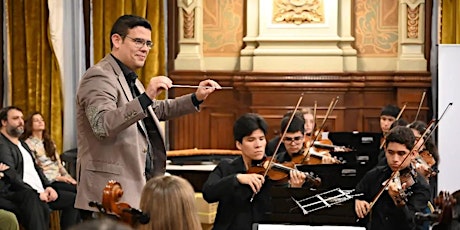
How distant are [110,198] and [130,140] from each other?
2.02 feet

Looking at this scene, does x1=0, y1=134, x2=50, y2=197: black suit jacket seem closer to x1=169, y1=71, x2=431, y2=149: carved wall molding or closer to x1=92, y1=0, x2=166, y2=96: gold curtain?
x1=92, y1=0, x2=166, y2=96: gold curtain

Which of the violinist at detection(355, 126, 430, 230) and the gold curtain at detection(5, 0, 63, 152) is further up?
the gold curtain at detection(5, 0, 63, 152)

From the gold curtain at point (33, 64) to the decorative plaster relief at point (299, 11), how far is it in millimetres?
1926

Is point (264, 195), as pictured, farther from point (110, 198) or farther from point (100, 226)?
point (100, 226)

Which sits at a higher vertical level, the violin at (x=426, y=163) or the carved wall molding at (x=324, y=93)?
the carved wall molding at (x=324, y=93)

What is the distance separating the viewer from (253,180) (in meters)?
3.84

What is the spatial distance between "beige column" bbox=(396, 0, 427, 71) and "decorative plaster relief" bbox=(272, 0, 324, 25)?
2.26ft

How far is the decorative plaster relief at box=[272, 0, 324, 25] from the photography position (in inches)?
301

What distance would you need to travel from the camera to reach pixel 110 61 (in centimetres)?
332

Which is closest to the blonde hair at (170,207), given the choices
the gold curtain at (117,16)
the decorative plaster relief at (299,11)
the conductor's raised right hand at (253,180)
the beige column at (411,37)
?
the conductor's raised right hand at (253,180)

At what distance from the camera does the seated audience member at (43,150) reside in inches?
248

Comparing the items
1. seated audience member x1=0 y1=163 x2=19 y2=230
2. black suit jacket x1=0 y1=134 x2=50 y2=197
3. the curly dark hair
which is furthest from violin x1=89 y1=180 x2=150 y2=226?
the curly dark hair

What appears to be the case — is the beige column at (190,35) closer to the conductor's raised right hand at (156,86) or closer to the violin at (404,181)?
the violin at (404,181)

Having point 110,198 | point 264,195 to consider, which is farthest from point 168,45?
point 110,198
